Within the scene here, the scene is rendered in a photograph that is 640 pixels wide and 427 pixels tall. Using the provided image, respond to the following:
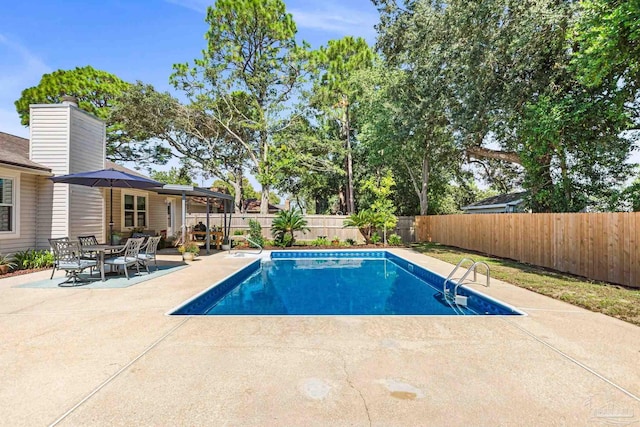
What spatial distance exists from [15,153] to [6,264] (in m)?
3.27

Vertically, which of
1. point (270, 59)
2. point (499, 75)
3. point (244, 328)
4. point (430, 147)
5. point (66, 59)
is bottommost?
point (244, 328)

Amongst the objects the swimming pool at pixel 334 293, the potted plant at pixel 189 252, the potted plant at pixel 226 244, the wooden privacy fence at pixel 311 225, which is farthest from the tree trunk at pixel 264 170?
the potted plant at pixel 189 252

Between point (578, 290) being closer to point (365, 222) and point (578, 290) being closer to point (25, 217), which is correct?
point (365, 222)

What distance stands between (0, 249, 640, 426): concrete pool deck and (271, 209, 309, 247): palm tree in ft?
36.9

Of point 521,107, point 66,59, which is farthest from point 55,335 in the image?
point 66,59

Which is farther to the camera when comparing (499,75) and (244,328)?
(499,75)

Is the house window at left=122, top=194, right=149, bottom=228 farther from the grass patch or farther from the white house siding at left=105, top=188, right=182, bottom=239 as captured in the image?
the grass patch

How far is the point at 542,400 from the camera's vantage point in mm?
2549

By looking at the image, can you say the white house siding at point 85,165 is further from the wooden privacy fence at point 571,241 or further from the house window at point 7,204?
the wooden privacy fence at point 571,241

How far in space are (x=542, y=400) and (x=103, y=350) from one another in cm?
416

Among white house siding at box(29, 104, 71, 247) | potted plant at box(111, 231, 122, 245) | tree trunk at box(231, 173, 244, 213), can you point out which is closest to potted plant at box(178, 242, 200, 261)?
potted plant at box(111, 231, 122, 245)

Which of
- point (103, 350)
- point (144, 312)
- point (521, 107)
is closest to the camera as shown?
point (103, 350)

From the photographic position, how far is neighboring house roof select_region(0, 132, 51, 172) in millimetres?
8185

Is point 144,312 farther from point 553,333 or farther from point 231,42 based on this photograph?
point 231,42
